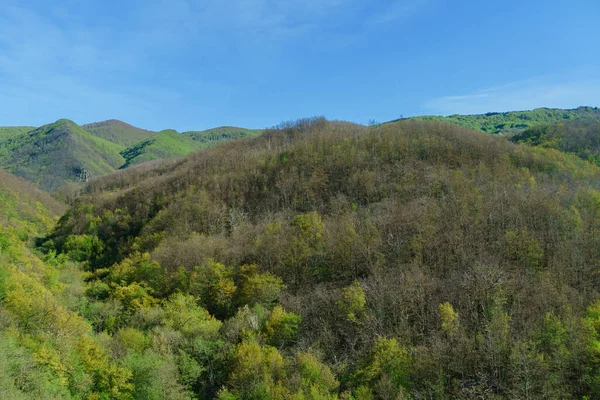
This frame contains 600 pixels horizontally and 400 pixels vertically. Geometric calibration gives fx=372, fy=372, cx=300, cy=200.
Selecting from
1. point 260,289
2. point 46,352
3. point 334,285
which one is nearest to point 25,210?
point 260,289

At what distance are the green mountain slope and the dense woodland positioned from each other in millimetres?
15423

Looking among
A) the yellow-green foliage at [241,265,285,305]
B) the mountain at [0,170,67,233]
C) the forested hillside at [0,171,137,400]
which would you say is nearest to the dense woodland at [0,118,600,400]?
the forested hillside at [0,171,137,400]

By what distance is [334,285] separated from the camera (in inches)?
2603

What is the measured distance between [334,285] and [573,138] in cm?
12939

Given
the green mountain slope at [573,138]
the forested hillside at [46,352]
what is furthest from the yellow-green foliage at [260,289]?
the green mountain slope at [573,138]

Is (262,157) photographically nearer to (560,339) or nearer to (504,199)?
(504,199)

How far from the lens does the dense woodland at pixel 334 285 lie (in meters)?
37.1

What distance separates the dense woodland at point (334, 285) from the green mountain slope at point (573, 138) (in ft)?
50.6

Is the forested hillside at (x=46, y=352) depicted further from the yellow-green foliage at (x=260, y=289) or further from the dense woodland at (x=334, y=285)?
the yellow-green foliage at (x=260, y=289)

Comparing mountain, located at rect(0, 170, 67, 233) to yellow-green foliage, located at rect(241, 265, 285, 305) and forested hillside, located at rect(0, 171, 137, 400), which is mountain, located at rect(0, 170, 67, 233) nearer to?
forested hillside, located at rect(0, 171, 137, 400)

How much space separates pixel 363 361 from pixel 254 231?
→ 51370 mm

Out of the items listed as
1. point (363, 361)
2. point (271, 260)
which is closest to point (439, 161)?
point (271, 260)

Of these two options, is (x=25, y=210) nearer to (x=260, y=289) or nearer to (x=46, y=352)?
(x=260, y=289)

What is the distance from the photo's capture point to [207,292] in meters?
66.3
